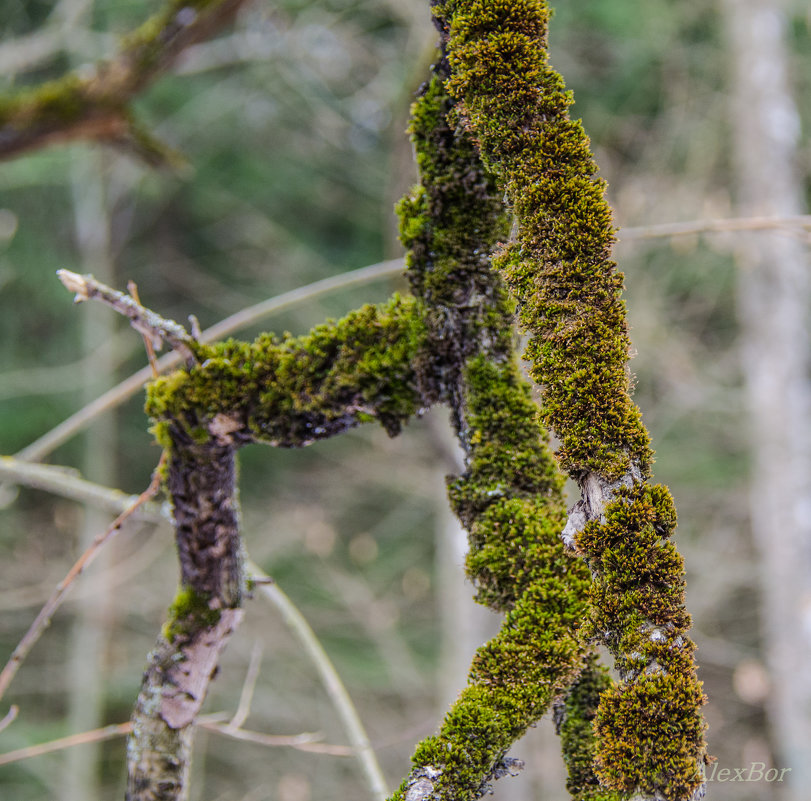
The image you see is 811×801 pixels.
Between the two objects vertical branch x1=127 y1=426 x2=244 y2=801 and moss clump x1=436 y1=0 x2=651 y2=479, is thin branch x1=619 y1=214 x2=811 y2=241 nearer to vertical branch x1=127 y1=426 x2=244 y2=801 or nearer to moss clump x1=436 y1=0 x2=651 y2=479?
moss clump x1=436 y1=0 x2=651 y2=479

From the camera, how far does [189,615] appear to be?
3.82ft

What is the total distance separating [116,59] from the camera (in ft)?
8.34

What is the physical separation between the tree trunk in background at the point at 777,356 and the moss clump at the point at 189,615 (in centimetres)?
566

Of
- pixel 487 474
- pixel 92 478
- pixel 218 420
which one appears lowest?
pixel 487 474

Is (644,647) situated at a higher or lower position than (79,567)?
lower

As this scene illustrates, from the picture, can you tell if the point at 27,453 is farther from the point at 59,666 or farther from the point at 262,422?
the point at 59,666

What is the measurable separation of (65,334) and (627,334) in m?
9.73

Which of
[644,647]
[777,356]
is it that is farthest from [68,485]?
[777,356]

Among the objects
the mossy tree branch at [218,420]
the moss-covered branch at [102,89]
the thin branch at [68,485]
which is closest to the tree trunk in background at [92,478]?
the moss-covered branch at [102,89]

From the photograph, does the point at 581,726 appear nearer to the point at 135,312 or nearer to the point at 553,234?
the point at 553,234

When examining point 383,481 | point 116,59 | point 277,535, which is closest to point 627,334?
point 116,59

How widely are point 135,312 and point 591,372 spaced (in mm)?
645

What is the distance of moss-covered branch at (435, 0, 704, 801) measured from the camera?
69 cm

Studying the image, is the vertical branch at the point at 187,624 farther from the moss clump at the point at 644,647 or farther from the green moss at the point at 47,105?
the green moss at the point at 47,105
